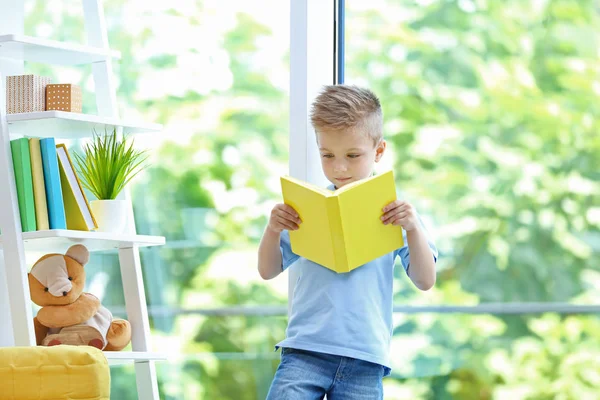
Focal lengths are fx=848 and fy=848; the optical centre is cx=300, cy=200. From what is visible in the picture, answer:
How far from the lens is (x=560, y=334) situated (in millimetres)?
2299

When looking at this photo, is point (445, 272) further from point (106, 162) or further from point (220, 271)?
point (106, 162)

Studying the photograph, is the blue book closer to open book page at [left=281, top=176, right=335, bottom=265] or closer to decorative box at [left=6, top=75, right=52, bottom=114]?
decorative box at [left=6, top=75, right=52, bottom=114]

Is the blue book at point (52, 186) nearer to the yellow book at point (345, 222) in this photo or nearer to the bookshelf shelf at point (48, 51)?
the bookshelf shelf at point (48, 51)

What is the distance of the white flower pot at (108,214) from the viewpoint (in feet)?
7.25

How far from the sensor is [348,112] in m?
1.80

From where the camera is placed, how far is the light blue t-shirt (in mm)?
1769

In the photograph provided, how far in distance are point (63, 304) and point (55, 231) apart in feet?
0.69

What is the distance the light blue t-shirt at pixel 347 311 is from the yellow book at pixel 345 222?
0.34ft

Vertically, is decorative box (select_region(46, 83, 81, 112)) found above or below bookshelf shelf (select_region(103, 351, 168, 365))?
above

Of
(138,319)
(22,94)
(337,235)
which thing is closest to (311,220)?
(337,235)

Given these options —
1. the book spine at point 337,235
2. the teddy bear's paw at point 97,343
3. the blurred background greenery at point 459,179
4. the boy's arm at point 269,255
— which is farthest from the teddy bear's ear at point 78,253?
the book spine at point 337,235

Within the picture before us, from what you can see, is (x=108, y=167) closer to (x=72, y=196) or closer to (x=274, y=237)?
(x=72, y=196)

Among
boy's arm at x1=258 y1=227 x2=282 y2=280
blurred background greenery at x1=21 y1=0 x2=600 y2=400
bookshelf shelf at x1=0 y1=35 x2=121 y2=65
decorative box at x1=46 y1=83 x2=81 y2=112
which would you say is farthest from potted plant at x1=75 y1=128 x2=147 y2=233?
boy's arm at x1=258 y1=227 x2=282 y2=280

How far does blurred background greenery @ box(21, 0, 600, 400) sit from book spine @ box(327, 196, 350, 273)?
0.71 meters
